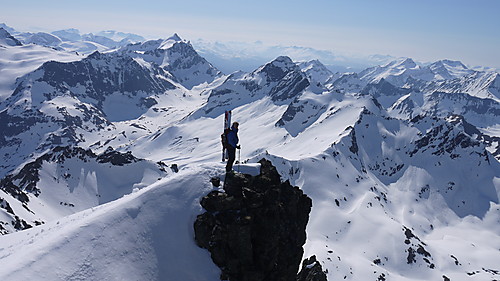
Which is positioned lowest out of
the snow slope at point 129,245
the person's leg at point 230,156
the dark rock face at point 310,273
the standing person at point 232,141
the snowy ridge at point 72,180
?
the snowy ridge at point 72,180

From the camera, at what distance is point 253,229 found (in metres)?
28.5

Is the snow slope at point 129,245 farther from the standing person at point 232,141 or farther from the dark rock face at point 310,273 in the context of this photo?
the dark rock face at point 310,273

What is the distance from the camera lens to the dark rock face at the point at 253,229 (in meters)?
27.4

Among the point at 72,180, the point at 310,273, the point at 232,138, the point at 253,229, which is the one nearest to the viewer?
the point at 253,229

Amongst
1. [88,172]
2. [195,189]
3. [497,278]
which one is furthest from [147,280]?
[497,278]

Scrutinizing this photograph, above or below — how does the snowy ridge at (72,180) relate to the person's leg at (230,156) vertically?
below

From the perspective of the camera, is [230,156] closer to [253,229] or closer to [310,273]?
[253,229]

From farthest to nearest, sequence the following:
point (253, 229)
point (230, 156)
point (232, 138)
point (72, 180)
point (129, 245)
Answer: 1. point (72, 180)
2. point (230, 156)
3. point (232, 138)
4. point (253, 229)
5. point (129, 245)

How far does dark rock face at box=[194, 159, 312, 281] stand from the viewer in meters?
27.4

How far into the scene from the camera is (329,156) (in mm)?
198875

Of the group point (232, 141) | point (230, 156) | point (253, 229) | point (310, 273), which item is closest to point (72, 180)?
point (310, 273)

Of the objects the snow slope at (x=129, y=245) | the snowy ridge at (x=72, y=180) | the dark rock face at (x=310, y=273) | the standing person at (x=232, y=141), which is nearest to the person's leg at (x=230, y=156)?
the standing person at (x=232, y=141)

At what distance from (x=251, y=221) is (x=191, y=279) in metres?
6.44

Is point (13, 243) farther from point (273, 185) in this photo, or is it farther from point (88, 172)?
point (88, 172)
